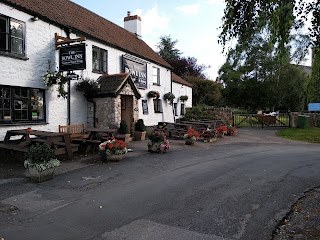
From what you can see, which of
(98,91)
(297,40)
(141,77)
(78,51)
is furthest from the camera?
(141,77)

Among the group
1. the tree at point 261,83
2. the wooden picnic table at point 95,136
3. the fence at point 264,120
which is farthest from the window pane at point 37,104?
the tree at point 261,83

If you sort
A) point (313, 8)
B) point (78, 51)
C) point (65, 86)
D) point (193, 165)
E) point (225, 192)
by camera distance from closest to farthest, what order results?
1. point (313, 8)
2. point (225, 192)
3. point (193, 165)
4. point (78, 51)
5. point (65, 86)

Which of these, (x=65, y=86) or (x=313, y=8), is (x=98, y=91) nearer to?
(x=65, y=86)

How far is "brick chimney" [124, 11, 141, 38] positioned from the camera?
23031 mm

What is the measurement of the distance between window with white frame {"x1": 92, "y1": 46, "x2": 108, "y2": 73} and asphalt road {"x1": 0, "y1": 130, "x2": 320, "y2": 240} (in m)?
7.07

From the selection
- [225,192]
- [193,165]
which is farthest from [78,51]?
[225,192]

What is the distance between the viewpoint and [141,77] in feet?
61.0

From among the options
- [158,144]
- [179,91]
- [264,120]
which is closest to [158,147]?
[158,144]

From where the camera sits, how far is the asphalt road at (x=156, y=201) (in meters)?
4.24

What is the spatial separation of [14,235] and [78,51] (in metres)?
8.24

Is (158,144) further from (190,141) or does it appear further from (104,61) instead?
(104,61)

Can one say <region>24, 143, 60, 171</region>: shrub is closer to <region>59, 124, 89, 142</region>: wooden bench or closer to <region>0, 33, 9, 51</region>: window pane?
<region>59, 124, 89, 142</region>: wooden bench

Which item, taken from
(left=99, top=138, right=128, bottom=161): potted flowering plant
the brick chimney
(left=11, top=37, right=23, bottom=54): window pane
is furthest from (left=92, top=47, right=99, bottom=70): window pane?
the brick chimney

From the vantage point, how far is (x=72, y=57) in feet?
36.4
